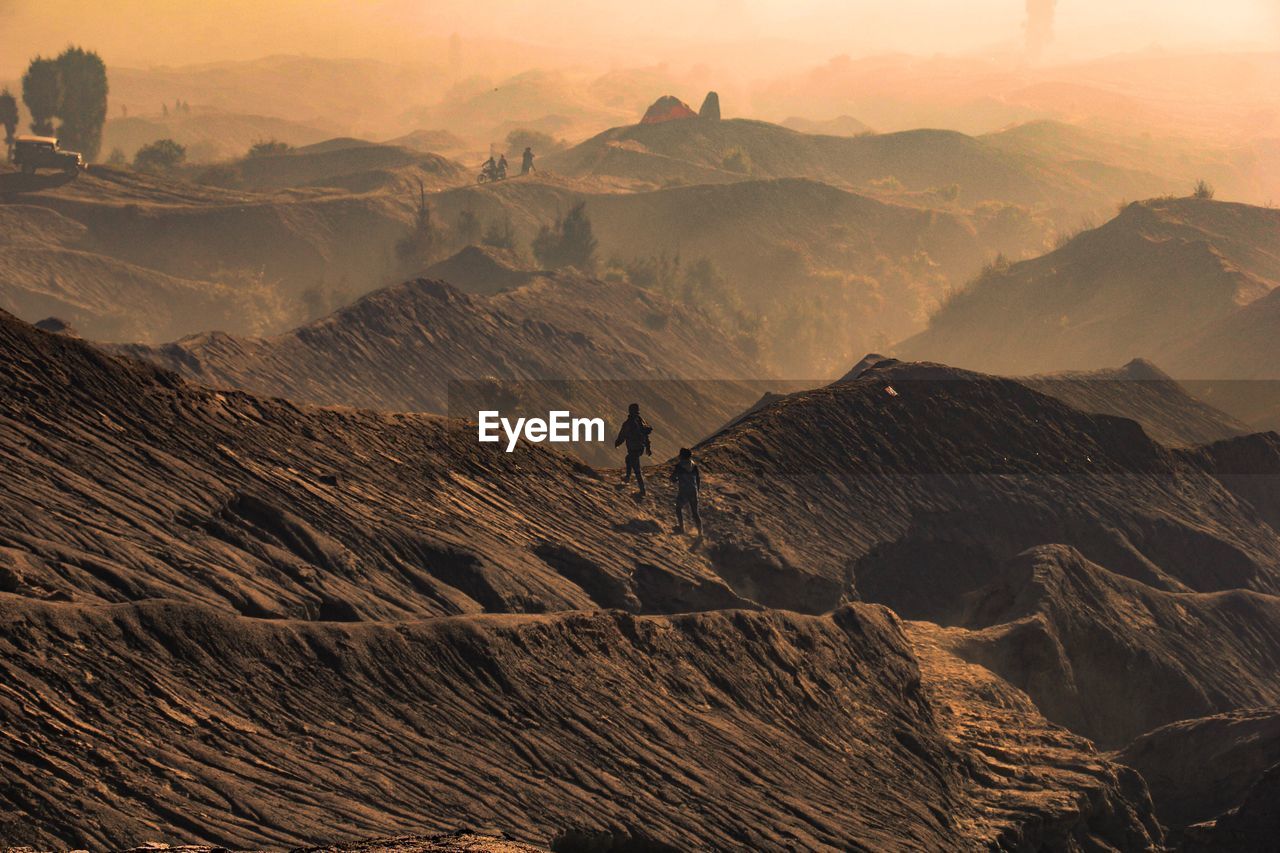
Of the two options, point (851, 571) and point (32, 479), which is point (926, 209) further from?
point (32, 479)

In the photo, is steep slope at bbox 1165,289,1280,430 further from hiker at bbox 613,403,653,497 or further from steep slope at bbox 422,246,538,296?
hiker at bbox 613,403,653,497

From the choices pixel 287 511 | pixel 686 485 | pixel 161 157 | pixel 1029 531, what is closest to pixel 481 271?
pixel 1029 531

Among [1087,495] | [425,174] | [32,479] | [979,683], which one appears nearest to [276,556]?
[32,479]

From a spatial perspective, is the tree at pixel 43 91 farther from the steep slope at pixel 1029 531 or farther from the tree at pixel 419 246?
the steep slope at pixel 1029 531

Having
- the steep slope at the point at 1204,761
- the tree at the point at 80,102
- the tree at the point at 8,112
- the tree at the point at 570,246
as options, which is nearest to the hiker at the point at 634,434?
the steep slope at the point at 1204,761

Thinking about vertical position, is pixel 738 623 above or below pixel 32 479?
below

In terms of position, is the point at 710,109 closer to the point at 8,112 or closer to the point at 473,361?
the point at 8,112
